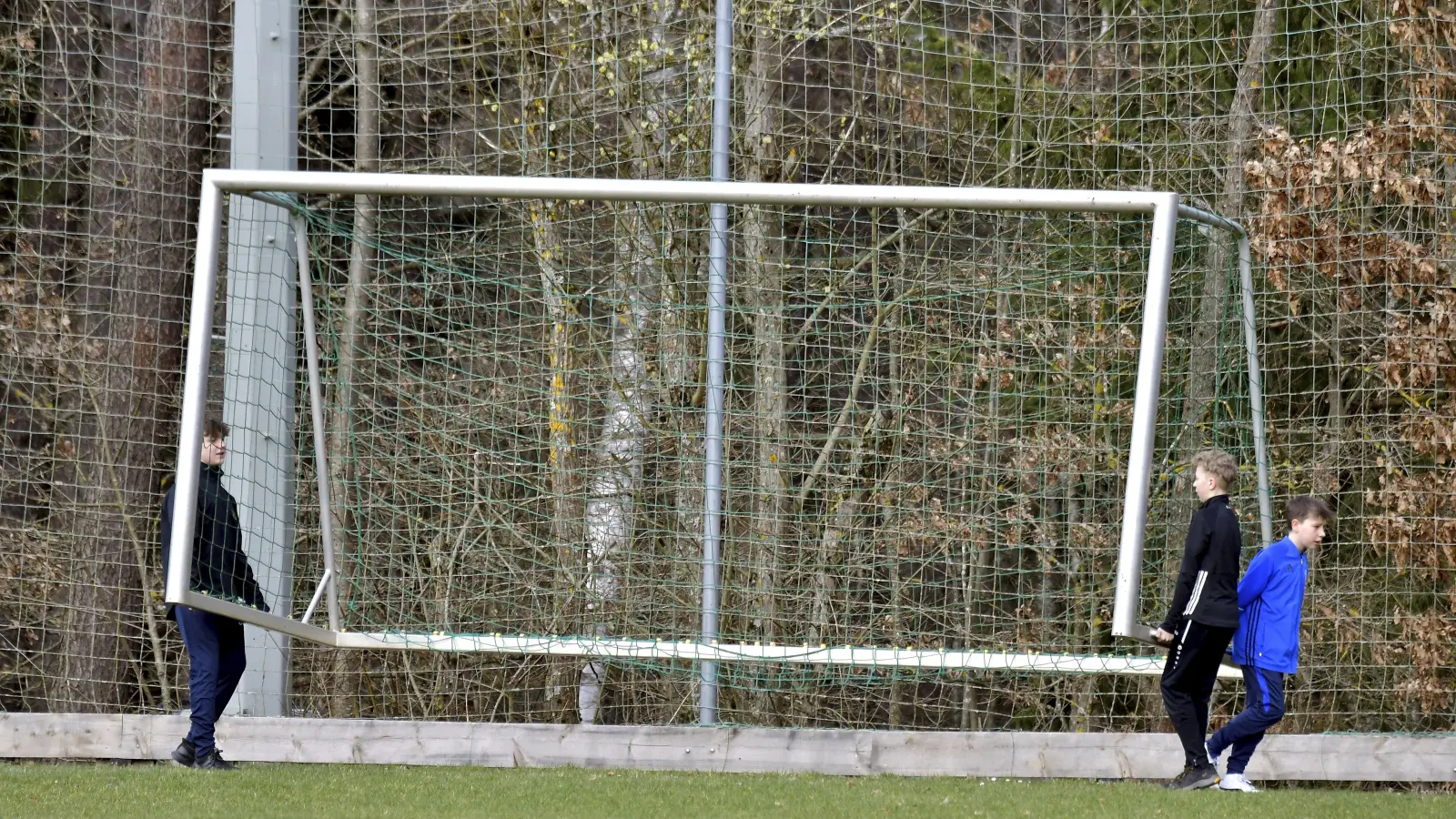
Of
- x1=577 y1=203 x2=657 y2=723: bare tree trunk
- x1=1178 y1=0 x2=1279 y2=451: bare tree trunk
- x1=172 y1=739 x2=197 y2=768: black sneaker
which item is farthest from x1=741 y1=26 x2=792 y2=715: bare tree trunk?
x1=172 y1=739 x2=197 y2=768: black sneaker

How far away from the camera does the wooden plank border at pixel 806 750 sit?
6031mm

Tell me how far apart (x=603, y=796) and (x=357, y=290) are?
3639 millimetres

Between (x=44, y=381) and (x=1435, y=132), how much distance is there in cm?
753

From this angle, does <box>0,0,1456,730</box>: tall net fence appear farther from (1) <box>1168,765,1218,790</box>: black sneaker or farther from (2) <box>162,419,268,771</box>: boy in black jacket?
(1) <box>1168,765,1218,790</box>: black sneaker

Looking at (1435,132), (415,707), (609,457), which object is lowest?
(415,707)

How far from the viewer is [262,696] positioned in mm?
6625

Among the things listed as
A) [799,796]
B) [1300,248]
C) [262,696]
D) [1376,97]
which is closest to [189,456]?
[262,696]

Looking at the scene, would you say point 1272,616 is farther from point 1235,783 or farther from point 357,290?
point 357,290

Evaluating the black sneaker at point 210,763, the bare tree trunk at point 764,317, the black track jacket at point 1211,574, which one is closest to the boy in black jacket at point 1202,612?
the black track jacket at point 1211,574

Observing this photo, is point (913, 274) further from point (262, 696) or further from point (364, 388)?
point (262, 696)

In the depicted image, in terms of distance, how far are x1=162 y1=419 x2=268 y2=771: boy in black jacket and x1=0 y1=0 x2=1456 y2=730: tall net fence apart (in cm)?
140

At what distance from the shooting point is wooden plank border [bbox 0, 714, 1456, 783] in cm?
603

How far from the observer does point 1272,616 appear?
5289 millimetres

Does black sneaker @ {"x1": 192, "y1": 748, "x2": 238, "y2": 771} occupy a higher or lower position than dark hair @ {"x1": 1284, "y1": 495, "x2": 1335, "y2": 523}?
lower
